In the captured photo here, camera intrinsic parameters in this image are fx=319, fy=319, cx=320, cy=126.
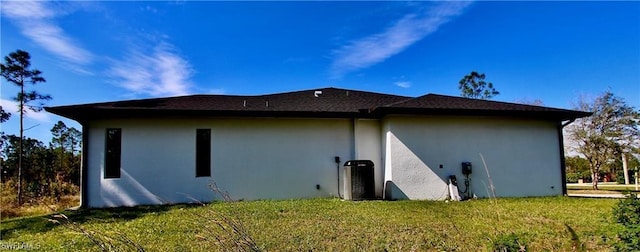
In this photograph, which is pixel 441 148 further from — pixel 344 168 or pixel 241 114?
pixel 241 114

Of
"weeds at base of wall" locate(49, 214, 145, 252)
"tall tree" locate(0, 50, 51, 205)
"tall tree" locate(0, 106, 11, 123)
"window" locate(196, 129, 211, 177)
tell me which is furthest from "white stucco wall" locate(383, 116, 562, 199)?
"tall tree" locate(0, 106, 11, 123)

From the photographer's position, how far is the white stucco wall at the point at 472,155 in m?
8.82

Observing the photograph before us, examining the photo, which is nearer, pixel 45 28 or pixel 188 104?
pixel 45 28

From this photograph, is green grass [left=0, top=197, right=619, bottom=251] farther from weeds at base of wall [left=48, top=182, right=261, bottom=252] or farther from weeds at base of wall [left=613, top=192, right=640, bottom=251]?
weeds at base of wall [left=48, top=182, right=261, bottom=252]

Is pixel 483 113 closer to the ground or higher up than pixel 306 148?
higher up

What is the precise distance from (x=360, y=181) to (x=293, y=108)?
296 centimetres

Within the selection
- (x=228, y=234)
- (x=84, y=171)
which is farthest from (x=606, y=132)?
(x=84, y=171)

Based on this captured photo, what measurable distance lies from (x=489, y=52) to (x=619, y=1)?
237 inches

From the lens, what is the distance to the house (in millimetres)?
8711

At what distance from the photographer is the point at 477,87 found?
27641mm

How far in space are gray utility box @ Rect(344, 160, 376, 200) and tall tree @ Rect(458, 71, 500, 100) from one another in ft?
73.9

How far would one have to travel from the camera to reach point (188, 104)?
9.63 m

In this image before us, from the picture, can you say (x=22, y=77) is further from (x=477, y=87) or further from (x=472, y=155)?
(x=477, y=87)

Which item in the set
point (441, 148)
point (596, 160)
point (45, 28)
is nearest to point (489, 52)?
point (441, 148)
